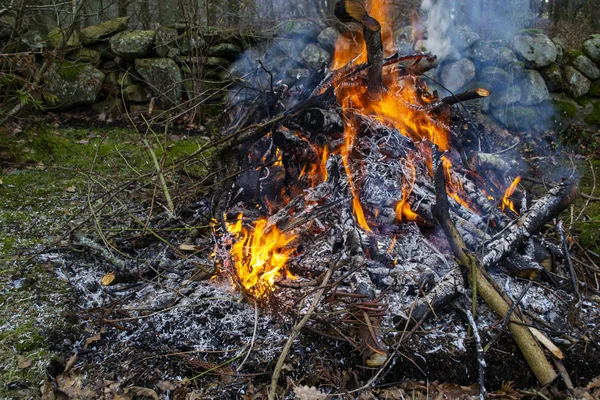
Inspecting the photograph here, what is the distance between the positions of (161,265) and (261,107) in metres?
1.68

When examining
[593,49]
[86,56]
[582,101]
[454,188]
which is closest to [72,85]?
[86,56]

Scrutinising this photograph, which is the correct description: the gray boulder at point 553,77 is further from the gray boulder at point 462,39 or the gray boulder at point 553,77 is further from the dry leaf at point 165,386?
the dry leaf at point 165,386

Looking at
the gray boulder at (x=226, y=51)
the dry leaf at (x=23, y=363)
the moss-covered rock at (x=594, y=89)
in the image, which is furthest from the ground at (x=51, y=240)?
the gray boulder at (x=226, y=51)

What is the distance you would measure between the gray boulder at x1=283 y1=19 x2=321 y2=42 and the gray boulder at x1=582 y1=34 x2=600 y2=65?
199 inches

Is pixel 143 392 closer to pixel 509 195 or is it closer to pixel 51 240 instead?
pixel 51 240

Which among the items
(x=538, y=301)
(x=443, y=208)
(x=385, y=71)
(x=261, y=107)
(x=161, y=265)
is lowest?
(x=161, y=265)

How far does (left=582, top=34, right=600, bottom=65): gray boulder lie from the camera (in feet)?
25.1

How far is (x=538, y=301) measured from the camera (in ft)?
8.88

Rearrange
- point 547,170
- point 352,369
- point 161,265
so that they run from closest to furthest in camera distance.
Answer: point 352,369 < point 161,265 < point 547,170

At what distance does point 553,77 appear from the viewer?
7.45 m

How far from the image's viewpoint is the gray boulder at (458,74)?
725 centimetres

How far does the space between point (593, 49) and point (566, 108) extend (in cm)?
145

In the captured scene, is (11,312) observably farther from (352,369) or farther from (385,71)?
(385,71)

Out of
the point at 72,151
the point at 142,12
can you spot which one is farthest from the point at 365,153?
the point at 142,12
